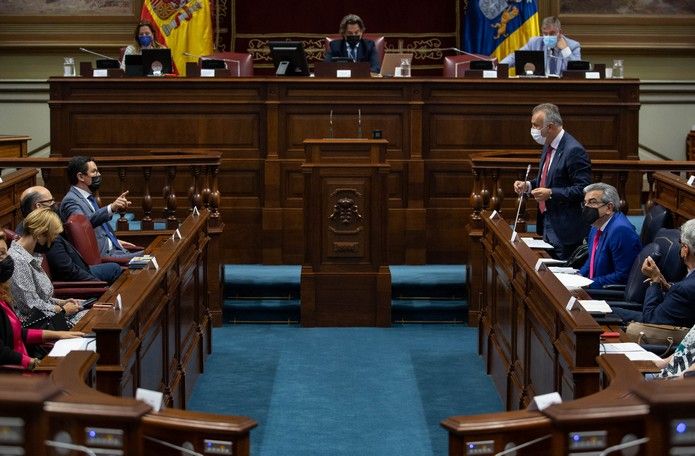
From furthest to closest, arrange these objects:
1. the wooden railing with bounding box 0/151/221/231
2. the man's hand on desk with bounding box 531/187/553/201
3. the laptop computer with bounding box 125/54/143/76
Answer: the laptop computer with bounding box 125/54/143/76
the wooden railing with bounding box 0/151/221/231
the man's hand on desk with bounding box 531/187/553/201

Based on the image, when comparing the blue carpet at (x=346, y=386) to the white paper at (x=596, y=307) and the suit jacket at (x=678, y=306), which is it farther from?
the suit jacket at (x=678, y=306)

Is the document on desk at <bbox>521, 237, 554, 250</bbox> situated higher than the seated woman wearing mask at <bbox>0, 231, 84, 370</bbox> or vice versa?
the document on desk at <bbox>521, 237, 554, 250</bbox>

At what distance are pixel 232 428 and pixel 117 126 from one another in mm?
7479

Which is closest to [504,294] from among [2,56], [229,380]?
[229,380]

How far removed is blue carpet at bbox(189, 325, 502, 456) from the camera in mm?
6238

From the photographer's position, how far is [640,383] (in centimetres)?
283

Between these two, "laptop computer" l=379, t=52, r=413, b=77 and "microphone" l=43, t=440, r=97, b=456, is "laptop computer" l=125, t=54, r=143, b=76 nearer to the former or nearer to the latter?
"laptop computer" l=379, t=52, r=413, b=77

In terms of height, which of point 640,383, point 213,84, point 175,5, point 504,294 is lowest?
point 504,294

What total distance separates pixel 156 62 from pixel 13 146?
2.53 metres

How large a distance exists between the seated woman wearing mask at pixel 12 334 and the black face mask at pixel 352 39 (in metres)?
6.15

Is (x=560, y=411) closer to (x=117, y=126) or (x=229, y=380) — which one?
(x=229, y=380)

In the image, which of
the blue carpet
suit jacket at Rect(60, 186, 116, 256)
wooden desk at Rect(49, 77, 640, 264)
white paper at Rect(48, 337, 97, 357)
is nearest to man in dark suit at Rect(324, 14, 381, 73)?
wooden desk at Rect(49, 77, 640, 264)

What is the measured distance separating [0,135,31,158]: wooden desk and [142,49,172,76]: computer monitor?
2102 mm

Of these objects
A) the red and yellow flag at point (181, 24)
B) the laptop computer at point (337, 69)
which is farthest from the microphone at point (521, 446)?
the red and yellow flag at point (181, 24)
